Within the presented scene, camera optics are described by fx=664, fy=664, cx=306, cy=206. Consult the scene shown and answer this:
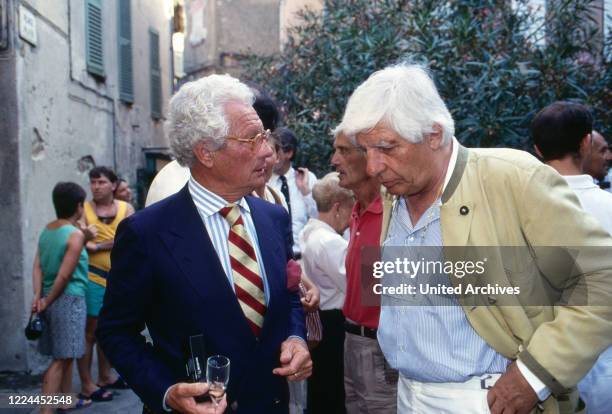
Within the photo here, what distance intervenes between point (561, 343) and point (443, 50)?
6.06 metres

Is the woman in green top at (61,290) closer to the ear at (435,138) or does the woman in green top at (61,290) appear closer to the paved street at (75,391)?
the paved street at (75,391)

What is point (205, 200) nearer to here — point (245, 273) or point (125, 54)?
point (245, 273)

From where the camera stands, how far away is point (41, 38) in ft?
22.4

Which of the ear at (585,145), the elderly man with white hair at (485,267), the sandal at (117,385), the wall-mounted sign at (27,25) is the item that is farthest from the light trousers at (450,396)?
the wall-mounted sign at (27,25)

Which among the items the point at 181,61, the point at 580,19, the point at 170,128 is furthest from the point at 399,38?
the point at 181,61

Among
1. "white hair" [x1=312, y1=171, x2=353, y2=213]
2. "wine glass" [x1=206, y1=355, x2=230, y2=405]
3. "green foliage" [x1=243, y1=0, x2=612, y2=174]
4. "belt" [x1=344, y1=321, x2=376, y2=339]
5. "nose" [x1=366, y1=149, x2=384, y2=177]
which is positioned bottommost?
"belt" [x1=344, y1=321, x2=376, y2=339]

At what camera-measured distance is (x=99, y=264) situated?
6.29 meters

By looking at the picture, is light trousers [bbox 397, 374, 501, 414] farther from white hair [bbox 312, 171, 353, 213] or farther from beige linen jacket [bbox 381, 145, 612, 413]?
white hair [bbox 312, 171, 353, 213]

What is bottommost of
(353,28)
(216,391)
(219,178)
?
(216,391)

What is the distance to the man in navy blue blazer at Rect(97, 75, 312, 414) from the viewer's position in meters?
2.29

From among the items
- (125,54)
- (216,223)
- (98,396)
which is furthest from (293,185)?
(125,54)

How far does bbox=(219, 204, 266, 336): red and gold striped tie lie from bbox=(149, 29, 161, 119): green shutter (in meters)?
10.3

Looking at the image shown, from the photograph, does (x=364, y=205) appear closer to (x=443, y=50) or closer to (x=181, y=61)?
(x=443, y=50)

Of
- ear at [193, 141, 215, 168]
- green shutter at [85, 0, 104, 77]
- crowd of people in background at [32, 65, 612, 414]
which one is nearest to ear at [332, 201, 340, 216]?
crowd of people in background at [32, 65, 612, 414]
